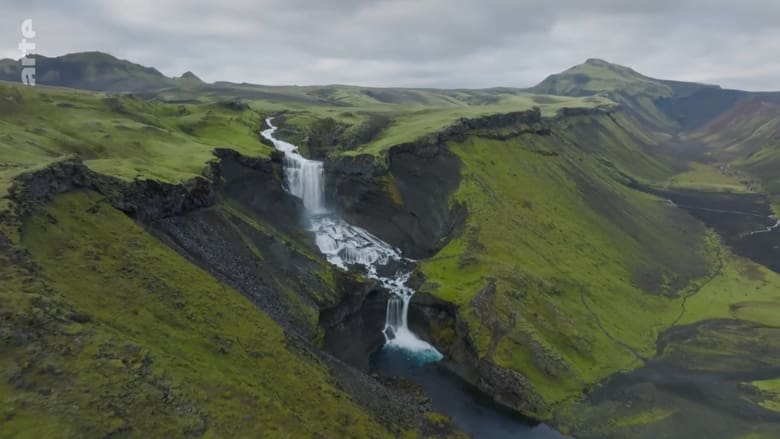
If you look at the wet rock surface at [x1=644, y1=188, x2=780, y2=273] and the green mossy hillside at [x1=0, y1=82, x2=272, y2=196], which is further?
the wet rock surface at [x1=644, y1=188, x2=780, y2=273]

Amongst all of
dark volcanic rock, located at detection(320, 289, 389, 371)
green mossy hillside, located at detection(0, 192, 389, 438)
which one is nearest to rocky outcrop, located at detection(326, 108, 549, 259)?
dark volcanic rock, located at detection(320, 289, 389, 371)

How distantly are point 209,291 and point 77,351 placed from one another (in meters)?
16.3

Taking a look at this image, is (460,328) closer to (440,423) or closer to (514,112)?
(440,423)

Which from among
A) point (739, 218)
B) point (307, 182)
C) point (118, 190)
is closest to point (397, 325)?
point (307, 182)

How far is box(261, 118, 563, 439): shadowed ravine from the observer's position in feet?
200

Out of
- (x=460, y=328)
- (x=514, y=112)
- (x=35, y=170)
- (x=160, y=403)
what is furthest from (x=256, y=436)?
(x=514, y=112)

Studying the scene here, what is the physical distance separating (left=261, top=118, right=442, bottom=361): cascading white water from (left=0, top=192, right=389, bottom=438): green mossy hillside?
2838 cm

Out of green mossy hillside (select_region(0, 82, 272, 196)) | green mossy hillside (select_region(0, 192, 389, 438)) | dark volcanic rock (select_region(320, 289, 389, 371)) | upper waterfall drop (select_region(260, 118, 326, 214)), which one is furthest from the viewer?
upper waterfall drop (select_region(260, 118, 326, 214))

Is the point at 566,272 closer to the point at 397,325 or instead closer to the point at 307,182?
the point at 397,325

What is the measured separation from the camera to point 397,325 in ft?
264

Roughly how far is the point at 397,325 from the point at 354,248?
63.3 ft

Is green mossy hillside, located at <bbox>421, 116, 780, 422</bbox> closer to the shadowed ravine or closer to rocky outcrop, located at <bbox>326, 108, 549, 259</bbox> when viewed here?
rocky outcrop, located at <bbox>326, 108, 549, 259</bbox>

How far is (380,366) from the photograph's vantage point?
70812mm

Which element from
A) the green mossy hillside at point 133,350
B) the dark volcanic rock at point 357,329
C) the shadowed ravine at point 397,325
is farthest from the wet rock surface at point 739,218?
the green mossy hillside at point 133,350
